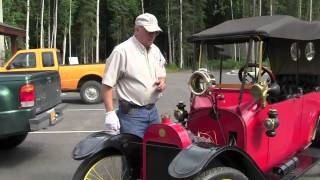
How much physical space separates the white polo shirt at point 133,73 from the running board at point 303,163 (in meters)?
1.55

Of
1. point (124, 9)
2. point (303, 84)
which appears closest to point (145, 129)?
point (303, 84)

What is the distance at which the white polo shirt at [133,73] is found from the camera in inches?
200

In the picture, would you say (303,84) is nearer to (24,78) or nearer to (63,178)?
(63,178)

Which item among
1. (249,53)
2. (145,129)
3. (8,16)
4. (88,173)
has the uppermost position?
(8,16)

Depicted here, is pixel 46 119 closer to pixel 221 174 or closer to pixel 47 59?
pixel 221 174

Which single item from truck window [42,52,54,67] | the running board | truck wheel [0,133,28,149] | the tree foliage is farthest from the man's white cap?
the tree foliage

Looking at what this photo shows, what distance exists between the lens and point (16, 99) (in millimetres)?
7488

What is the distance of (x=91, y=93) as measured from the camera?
16.3 metres

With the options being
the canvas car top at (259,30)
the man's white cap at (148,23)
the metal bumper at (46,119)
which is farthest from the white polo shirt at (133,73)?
the metal bumper at (46,119)

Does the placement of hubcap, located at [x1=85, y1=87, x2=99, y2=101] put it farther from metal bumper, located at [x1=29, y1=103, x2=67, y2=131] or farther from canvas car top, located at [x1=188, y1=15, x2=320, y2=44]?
canvas car top, located at [x1=188, y1=15, x2=320, y2=44]

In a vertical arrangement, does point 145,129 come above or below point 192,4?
below

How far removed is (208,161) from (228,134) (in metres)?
0.87

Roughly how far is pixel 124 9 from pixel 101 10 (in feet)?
18.5

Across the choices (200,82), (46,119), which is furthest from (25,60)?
(200,82)
